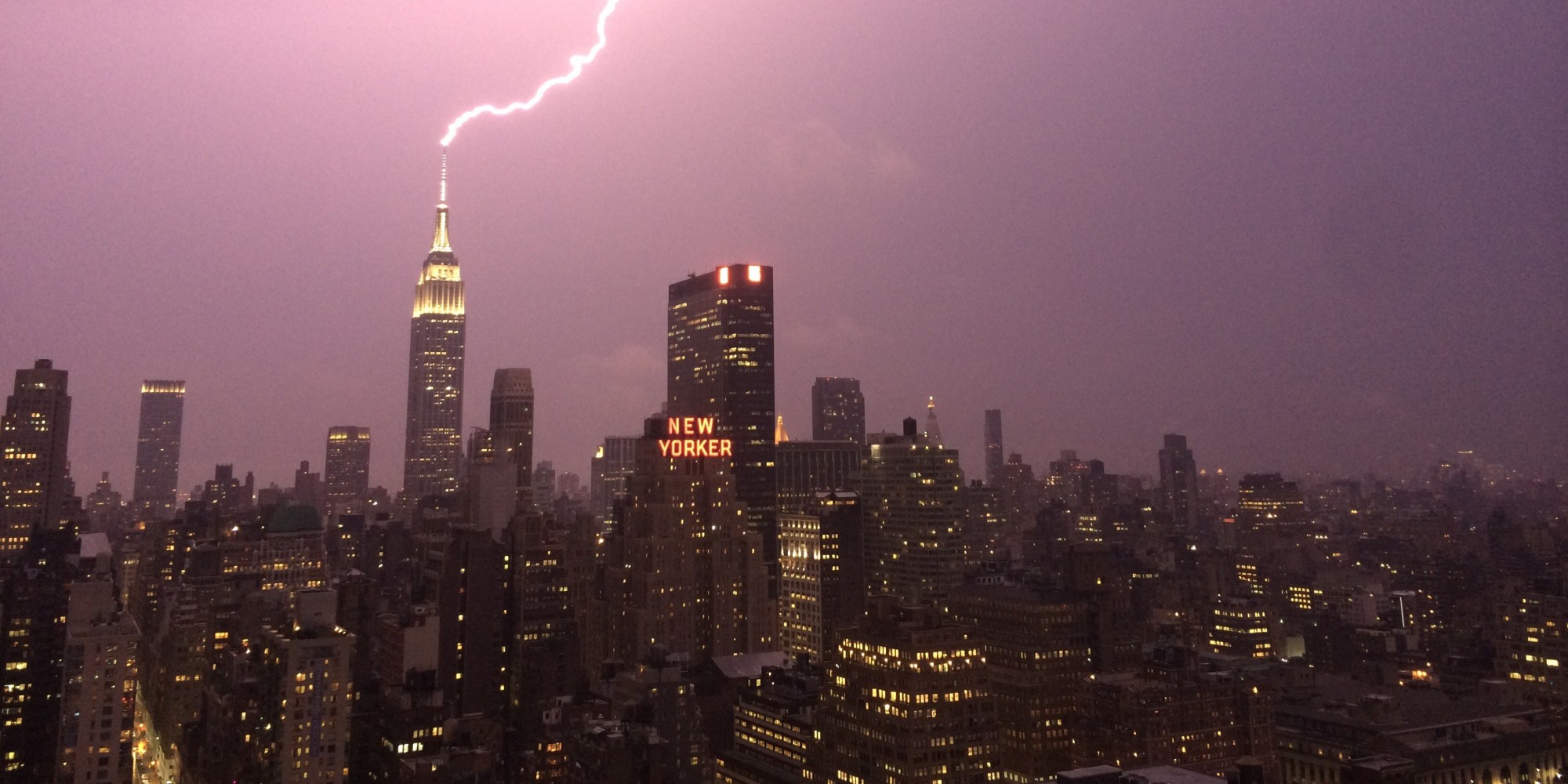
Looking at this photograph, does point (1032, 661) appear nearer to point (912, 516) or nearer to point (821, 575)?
point (821, 575)

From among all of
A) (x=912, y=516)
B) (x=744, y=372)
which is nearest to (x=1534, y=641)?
(x=912, y=516)

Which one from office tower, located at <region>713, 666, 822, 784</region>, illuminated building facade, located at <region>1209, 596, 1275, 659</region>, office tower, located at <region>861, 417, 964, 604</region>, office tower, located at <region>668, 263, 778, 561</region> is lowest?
office tower, located at <region>713, 666, 822, 784</region>

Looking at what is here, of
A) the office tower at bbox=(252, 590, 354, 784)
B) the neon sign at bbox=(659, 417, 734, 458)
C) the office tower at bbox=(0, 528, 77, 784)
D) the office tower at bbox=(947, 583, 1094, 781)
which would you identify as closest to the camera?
the office tower at bbox=(252, 590, 354, 784)

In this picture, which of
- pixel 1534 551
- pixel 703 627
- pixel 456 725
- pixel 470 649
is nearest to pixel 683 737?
pixel 456 725

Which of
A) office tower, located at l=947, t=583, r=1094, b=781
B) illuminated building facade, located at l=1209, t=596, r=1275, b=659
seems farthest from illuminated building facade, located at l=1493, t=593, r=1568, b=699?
office tower, located at l=947, t=583, r=1094, b=781

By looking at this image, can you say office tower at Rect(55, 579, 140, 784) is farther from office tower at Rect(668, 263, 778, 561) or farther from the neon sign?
office tower at Rect(668, 263, 778, 561)

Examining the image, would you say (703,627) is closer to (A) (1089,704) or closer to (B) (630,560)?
(B) (630,560)

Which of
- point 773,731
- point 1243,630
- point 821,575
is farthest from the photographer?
point 821,575
